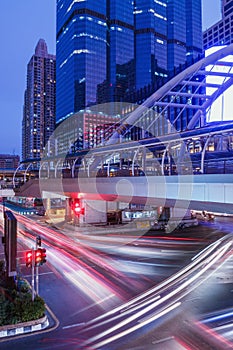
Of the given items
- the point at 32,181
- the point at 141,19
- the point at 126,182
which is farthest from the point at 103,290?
the point at 141,19

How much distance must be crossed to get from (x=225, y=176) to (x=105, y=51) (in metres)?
143

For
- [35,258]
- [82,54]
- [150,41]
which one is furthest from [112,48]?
[35,258]

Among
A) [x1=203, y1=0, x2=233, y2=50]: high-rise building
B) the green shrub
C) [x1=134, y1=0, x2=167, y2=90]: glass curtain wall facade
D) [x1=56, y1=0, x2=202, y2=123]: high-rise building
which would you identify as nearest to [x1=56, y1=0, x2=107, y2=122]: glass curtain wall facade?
[x1=56, y1=0, x2=202, y2=123]: high-rise building

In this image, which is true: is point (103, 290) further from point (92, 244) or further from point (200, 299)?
point (92, 244)

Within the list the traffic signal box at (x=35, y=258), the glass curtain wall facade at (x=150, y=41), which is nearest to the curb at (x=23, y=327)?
the traffic signal box at (x=35, y=258)

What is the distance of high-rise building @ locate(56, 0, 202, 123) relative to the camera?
454 ft

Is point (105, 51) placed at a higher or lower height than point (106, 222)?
higher

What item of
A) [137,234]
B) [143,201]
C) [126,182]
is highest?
[126,182]

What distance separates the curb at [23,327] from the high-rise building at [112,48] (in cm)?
12983

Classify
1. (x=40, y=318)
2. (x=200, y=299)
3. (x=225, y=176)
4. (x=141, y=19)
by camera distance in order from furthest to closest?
(x=141, y=19) < (x=200, y=299) < (x=225, y=176) < (x=40, y=318)

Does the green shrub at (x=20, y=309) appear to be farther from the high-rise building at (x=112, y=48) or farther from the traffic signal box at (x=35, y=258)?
the high-rise building at (x=112, y=48)

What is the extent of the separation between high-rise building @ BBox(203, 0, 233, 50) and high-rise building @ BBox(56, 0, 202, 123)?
13699 millimetres

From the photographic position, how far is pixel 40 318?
1288cm

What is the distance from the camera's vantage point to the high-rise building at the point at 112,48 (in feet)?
454
